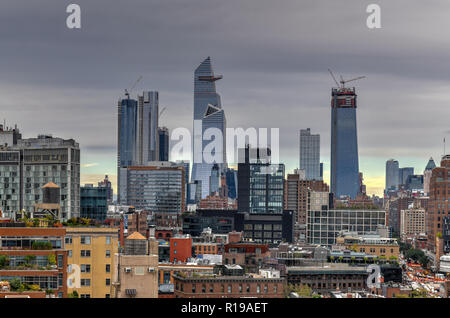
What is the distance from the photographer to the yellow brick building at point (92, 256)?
47.3 metres

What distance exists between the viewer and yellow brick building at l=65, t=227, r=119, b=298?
47.3 meters

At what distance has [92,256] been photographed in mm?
48156

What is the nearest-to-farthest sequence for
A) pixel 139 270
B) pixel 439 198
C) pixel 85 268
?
1. pixel 139 270
2. pixel 85 268
3. pixel 439 198

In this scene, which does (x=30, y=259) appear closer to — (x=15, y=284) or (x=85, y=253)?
(x=15, y=284)

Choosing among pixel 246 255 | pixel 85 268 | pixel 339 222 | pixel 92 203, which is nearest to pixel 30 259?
pixel 85 268

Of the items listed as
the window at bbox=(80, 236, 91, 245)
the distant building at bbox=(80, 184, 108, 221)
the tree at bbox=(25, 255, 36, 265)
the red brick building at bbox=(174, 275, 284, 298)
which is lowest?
the red brick building at bbox=(174, 275, 284, 298)

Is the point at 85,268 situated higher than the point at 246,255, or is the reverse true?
the point at 85,268

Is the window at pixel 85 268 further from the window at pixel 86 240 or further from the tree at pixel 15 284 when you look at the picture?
the tree at pixel 15 284

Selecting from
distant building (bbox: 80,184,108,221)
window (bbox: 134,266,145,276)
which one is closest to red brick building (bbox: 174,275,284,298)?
window (bbox: 134,266,145,276)

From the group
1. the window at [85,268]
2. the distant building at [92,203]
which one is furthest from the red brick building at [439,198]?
the window at [85,268]

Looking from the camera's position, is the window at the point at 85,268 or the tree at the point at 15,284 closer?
the tree at the point at 15,284

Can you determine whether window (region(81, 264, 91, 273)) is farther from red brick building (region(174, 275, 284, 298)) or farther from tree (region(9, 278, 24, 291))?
red brick building (region(174, 275, 284, 298))

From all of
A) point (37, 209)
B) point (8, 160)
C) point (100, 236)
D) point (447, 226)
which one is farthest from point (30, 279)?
point (447, 226)

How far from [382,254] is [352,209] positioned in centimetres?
4262
